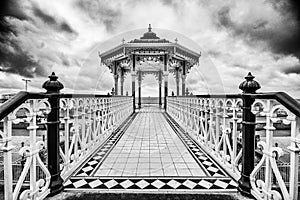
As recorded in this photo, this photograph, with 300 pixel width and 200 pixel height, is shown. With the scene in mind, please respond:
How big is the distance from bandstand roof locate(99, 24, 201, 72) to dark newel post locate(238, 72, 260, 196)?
30.5 feet

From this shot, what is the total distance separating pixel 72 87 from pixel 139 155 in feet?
6.01

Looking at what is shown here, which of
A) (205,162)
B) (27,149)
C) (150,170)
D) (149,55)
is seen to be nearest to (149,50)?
(149,55)

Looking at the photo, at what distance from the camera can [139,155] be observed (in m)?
3.33

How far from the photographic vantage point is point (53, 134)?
6.36 ft

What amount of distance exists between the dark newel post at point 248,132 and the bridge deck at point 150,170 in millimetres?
207

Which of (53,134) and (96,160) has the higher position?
(53,134)

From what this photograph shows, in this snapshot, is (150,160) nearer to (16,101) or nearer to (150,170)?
(150,170)

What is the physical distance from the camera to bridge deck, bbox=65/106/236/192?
2145 millimetres

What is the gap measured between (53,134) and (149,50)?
31.7 ft

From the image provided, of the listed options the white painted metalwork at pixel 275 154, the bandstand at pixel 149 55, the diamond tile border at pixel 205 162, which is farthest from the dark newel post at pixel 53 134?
the bandstand at pixel 149 55

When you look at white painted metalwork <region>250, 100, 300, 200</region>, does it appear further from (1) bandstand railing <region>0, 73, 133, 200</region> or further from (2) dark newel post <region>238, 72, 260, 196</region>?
(1) bandstand railing <region>0, 73, 133, 200</region>

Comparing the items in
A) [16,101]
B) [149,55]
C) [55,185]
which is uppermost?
[149,55]

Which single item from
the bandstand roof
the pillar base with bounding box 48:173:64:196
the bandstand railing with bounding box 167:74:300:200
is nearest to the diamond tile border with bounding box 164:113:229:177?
the bandstand railing with bounding box 167:74:300:200

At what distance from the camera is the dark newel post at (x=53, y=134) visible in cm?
192
